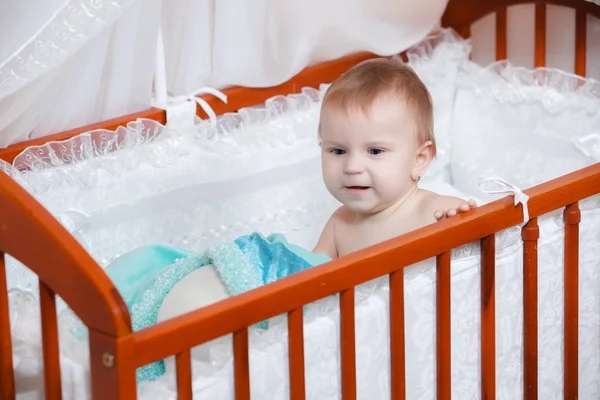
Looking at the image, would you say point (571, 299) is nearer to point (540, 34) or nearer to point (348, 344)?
point (348, 344)

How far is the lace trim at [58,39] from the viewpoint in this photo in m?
1.70

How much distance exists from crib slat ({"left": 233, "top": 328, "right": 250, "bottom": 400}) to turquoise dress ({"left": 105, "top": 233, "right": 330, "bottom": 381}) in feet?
0.34

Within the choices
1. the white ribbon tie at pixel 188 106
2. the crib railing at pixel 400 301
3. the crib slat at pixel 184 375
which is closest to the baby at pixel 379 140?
the crib railing at pixel 400 301

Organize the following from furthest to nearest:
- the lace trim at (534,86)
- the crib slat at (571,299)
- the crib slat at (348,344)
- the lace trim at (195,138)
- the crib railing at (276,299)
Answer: the lace trim at (534,86)
the lace trim at (195,138)
the crib slat at (571,299)
the crib slat at (348,344)
the crib railing at (276,299)

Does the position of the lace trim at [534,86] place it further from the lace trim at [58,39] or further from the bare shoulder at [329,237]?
the lace trim at [58,39]

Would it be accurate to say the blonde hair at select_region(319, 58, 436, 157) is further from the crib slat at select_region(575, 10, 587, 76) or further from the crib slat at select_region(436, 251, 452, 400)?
the crib slat at select_region(575, 10, 587, 76)

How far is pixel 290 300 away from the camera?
138 centimetres

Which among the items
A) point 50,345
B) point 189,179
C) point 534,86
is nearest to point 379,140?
point 189,179

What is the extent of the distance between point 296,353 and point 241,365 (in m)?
0.09

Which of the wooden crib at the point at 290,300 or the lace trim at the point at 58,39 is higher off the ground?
the lace trim at the point at 58,39

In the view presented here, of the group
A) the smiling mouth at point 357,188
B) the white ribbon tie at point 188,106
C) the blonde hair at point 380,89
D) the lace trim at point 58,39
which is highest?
the lace trim at point 58,39

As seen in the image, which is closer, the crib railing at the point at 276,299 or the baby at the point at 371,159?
the crib railing at the point at 276,299

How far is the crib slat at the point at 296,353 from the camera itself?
141 centimetres

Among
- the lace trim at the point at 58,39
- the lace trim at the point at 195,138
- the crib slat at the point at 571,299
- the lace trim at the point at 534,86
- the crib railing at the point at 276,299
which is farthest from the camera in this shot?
the lace trim at the point at 534,86
